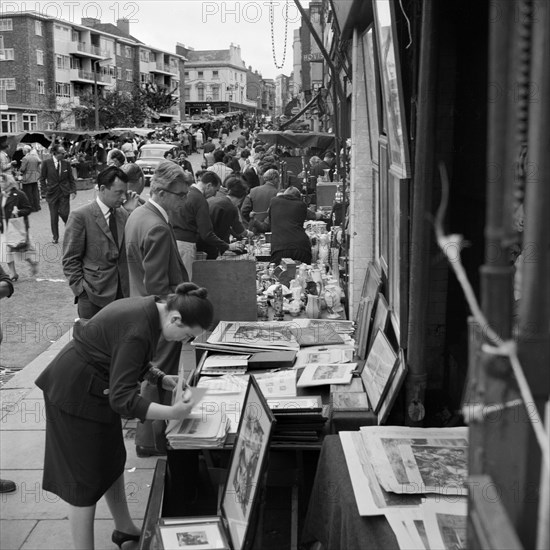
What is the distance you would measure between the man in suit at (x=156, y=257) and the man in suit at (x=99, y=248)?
339 millimetres

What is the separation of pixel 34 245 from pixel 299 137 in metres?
6.95

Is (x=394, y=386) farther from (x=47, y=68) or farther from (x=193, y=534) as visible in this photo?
(x=47, y=68)

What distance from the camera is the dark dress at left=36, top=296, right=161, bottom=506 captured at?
3.82 m

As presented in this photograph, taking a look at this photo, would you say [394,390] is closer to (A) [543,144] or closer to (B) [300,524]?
(B) [300,524]

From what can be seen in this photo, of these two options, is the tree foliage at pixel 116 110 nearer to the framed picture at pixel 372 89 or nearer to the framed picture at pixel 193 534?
the framed picture at pixel 372 89

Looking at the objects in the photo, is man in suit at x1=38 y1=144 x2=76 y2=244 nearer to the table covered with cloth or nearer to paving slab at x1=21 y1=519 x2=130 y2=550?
paving slab at x1=21 y1=519 x2=130 y2=550

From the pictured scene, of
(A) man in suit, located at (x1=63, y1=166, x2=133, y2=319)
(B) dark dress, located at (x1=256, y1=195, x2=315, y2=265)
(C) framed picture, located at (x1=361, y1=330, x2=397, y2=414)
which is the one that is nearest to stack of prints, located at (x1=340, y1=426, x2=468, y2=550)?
(C) framed picture, located at (x1=361, y1=330, x2=397, y2=414)

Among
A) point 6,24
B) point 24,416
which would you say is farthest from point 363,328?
point 6,24

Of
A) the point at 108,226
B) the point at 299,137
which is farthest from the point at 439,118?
the point at 299,137

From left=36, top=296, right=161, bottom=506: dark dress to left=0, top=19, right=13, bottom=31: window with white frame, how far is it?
68246mm

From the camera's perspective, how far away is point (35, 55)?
2638 inches

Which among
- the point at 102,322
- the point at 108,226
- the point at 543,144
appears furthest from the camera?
the point at 108,226

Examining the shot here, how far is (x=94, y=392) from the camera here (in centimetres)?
404

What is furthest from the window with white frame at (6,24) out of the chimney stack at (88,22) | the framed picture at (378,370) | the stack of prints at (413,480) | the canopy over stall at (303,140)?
the stack of prints at (413,480)
